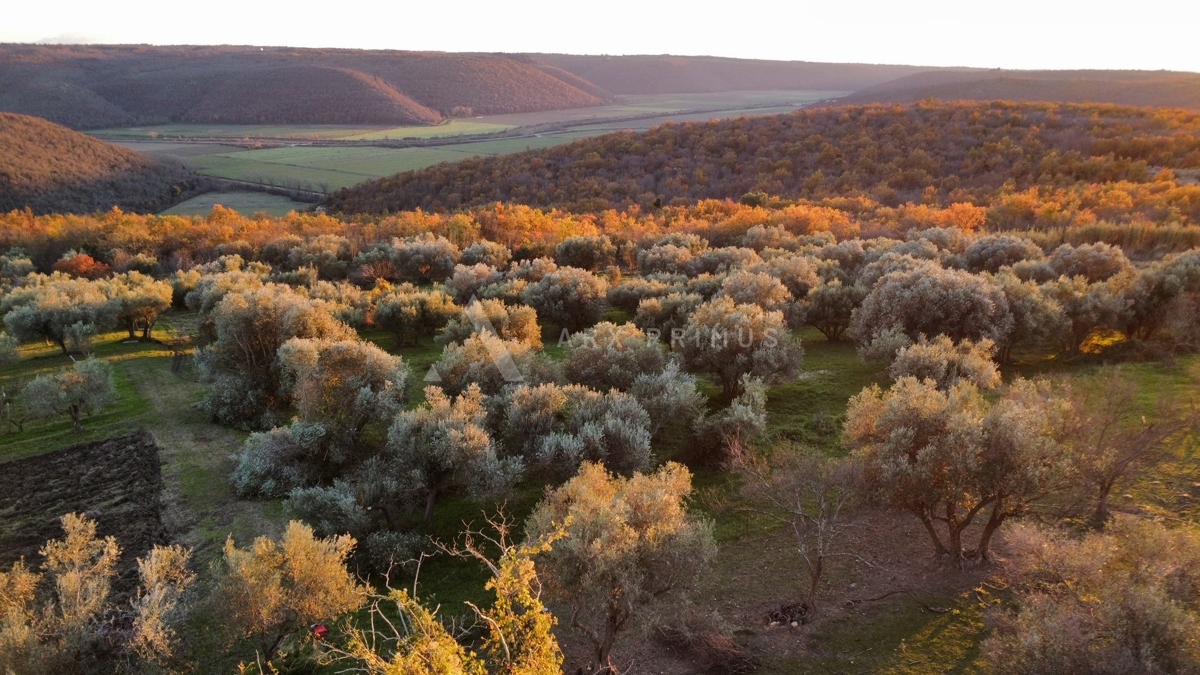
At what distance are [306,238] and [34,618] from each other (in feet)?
103

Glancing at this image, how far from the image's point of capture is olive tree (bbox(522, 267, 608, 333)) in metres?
22.1

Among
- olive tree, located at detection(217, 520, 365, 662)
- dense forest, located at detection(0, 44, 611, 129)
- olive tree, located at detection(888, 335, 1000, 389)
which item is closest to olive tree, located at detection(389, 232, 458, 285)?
olive tree, located at detection(888, 335, 1000, 389)

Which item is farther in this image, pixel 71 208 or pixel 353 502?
pixel 71 208

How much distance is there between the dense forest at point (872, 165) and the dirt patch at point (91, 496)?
34.6 metres

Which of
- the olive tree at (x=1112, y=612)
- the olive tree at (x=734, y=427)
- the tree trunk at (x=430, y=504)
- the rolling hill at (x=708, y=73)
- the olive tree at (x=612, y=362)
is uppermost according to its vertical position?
the rolling hill at (x=708, y=73)

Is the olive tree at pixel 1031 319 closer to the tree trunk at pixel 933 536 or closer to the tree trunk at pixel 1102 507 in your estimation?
the tree trunk at pixel 1102 507

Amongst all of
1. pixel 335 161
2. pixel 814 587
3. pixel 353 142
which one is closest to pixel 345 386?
pixel 814 587

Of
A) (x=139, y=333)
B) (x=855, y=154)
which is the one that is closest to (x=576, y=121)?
(x=855, y=154)

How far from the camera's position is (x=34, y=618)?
831 centimetres

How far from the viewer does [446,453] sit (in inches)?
463

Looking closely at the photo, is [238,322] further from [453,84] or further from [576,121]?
[453,84]

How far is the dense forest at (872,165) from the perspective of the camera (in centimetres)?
3875

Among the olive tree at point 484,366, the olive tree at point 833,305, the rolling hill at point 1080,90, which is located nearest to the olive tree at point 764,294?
the olive tree at point 833,305

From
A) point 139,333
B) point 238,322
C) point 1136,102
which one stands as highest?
point 1136,102
